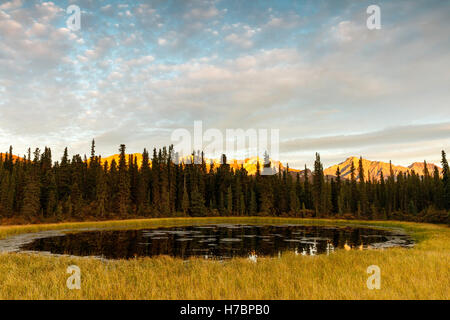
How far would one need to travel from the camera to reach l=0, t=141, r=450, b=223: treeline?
78500mm

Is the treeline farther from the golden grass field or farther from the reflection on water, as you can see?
the golden grass field

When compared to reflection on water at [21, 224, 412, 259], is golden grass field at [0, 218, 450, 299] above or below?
above

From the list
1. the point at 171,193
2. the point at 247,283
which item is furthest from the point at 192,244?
the point at 171,193

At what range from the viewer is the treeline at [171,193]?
78.5 meters

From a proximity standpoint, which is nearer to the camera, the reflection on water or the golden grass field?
the golden grass field

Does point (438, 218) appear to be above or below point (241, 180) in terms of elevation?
below

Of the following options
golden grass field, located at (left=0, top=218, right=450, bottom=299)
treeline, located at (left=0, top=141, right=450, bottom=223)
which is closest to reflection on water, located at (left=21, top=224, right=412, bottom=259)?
golden grass field, located at (left=0, top=218, right=450, bottom=299)

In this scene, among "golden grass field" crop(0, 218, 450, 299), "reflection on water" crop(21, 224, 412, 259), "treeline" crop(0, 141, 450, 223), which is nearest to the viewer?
"golden grass field" crop(0, 218, 450, 299)

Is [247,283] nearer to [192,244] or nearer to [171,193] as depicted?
[192,244]

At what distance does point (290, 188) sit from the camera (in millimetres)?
116625

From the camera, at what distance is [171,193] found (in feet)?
330

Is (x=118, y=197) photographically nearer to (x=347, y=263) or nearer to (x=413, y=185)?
(x=347, y=263)
